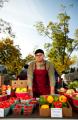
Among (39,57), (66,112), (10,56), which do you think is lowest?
(66,112)

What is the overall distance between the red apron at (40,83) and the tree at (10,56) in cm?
1959

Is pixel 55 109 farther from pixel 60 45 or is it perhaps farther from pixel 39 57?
pixel 60 45

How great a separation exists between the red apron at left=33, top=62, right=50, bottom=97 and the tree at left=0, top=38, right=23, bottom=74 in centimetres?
1959

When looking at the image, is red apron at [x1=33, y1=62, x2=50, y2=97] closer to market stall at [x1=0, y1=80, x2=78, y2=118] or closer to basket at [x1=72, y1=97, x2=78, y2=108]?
market stall at [x1=0, y1=80, x2=78, y2=118]

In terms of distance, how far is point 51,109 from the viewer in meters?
2.79

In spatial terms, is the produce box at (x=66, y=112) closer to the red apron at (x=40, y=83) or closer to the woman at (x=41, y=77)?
the woman at (x=41, y=77)

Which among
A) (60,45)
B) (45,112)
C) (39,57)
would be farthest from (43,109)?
(60,45)

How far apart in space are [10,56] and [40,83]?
68.1 feet

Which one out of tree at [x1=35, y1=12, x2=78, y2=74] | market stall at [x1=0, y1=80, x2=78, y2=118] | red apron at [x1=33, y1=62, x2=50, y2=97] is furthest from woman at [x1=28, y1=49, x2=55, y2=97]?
tree at [x1=35, y1=12, x2=78, y2=74]

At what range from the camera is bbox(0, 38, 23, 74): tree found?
2438 cm

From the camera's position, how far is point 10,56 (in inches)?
994

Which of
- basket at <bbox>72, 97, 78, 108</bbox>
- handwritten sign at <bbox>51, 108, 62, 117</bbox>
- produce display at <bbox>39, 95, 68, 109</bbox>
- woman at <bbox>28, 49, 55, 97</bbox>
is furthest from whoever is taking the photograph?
woman at <bbox>28, 49, 55, 97</bbox>

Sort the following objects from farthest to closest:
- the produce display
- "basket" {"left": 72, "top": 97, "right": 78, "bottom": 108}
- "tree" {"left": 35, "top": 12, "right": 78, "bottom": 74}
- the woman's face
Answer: "tree" {"left": 35, "top": 12, "right": 78, "bottom": 74} → the woman's face → "basket" {"left": 72, "top": 97, "right": 78, "bottom": 108} → the produce display

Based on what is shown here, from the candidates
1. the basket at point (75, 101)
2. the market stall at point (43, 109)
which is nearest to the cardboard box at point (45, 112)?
the market stall at point (43, 109)
